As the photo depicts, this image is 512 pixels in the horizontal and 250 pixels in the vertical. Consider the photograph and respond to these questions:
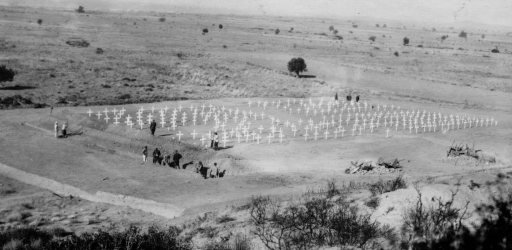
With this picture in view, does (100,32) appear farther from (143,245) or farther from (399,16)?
(399,16)

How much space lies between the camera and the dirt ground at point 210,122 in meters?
17.8

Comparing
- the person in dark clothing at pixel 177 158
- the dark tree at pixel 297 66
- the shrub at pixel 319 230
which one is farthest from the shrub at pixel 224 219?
the dark tree at pixel 297 66

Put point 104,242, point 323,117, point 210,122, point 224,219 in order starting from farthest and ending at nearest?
point 323,117
point 210,122
point 224,219
point 104,242

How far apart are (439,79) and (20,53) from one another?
46.5m

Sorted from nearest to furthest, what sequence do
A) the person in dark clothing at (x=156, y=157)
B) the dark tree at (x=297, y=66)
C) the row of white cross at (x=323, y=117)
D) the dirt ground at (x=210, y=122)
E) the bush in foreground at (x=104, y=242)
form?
1. the bush in foreground at (x=104, y=242)
2. the dirt ground at (x=210, y=122)
3. the person in dark clothing at (x=156, y=157)
4. the row of white cross at (x=323, y=117)
5. the dark tree at (x=297, y=66)

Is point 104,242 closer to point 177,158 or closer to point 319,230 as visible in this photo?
point 319,230

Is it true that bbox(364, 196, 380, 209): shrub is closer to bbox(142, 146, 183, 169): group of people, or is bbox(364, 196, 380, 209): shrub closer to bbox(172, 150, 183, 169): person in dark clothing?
bbox(172, 150, 183, 169): person in dark clothing

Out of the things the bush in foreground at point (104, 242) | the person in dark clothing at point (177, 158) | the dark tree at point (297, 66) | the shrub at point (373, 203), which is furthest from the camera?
the dark tree at point (297, 66)

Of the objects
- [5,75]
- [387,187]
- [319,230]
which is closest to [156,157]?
[387,187]

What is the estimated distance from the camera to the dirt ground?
17766 millimetres

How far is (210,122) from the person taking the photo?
32.5 metres

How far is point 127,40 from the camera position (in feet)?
241

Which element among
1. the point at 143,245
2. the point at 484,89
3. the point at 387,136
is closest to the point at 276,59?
the point at 484,89

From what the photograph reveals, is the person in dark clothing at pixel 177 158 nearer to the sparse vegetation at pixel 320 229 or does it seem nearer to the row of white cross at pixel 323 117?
the row of white cross at pixel 323 117
